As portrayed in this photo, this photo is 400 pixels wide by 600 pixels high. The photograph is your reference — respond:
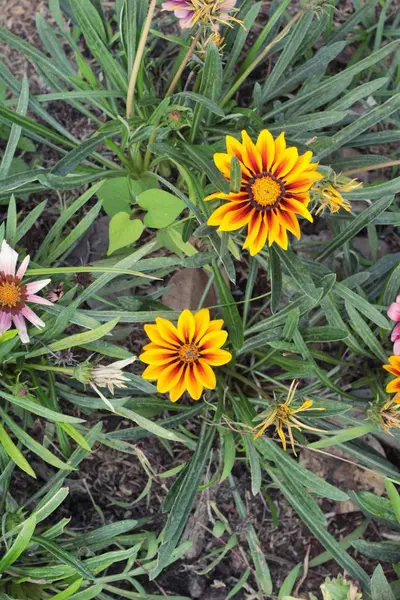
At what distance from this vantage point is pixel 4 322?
4.27ft

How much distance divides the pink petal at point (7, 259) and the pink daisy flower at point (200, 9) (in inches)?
22.9

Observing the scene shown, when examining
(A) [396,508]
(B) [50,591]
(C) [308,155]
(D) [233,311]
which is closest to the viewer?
(C) [308,155]

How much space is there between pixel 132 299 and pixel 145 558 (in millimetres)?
667

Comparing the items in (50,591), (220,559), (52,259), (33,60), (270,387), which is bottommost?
(50,591)

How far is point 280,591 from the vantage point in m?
1.56

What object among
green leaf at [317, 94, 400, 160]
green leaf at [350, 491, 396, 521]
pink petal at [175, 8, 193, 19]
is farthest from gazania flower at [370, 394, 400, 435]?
Result: pink petal at [175, 8, 193, 19]

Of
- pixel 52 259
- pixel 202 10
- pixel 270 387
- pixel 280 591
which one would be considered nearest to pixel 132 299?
pixel 52 259

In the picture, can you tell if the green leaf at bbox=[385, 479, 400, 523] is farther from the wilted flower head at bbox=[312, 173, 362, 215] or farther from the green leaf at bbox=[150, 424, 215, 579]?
the wilted flower head at bbox=[312, 173, 362, 215]

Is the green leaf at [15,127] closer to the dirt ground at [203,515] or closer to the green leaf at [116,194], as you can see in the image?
the green leaf at [116,194]

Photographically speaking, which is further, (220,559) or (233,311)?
(220,559)

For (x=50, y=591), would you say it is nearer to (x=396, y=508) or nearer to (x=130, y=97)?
(x=396, y=508)

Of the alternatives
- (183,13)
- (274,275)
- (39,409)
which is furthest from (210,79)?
(39,409)

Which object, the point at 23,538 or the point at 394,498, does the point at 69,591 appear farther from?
the point at 394,498

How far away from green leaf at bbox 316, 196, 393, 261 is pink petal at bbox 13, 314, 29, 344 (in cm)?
70
